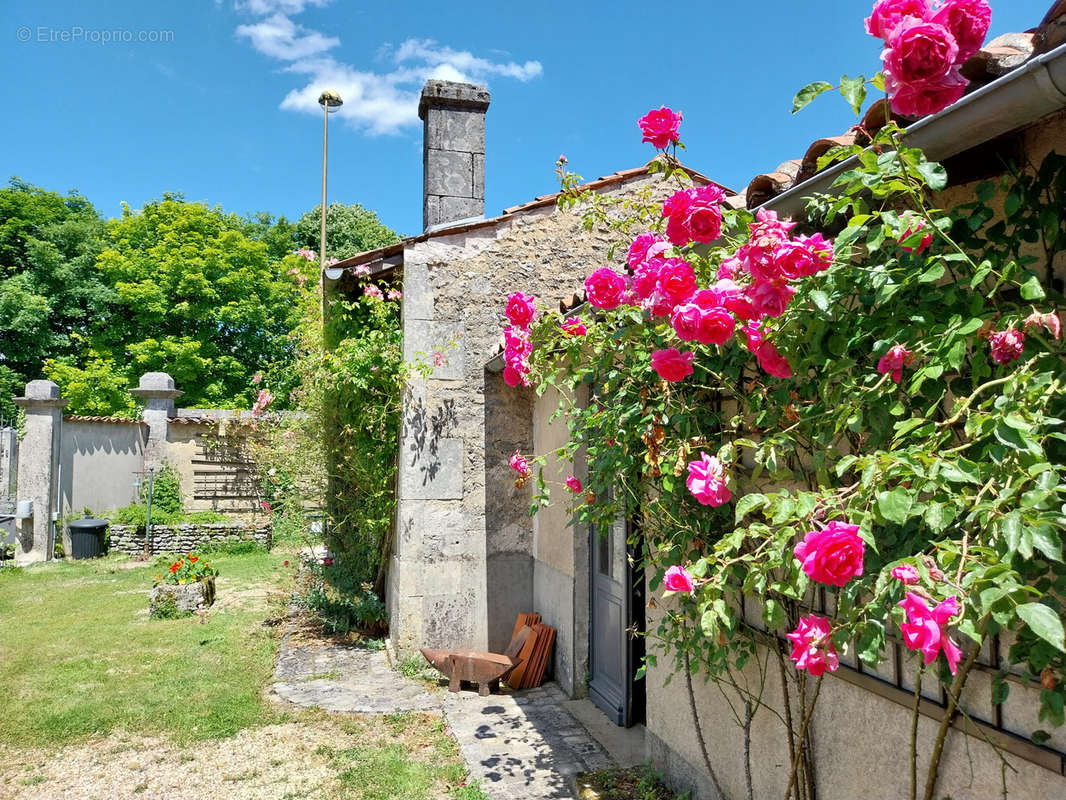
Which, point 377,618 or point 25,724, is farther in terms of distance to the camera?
point 377,618

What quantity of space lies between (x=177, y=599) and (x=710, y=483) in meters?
8.28

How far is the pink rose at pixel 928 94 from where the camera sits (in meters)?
1.51

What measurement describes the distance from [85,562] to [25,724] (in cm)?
798

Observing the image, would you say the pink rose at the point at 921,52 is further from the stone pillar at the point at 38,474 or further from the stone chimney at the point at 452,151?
the stone pillar at the point at 38,474

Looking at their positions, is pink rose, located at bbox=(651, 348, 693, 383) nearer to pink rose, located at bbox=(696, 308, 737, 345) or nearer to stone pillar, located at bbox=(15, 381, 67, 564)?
pink rose, located at bbox=(696, 308, 737, 345)

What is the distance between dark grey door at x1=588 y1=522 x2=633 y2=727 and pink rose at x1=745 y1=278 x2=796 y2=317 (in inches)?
124

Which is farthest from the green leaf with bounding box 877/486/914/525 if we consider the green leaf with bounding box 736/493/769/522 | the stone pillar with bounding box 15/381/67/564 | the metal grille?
the metal grille

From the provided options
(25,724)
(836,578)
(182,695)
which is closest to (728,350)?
(836,578)

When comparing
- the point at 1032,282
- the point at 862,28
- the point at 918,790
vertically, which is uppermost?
the point at 862,28

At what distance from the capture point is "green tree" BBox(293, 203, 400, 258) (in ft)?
95.1

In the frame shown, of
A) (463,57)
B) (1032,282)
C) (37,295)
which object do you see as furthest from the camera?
(37,295)

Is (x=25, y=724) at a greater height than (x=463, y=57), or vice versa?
(x=463, y=57)

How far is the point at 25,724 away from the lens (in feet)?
17.0

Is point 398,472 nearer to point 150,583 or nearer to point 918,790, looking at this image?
point 918,790
